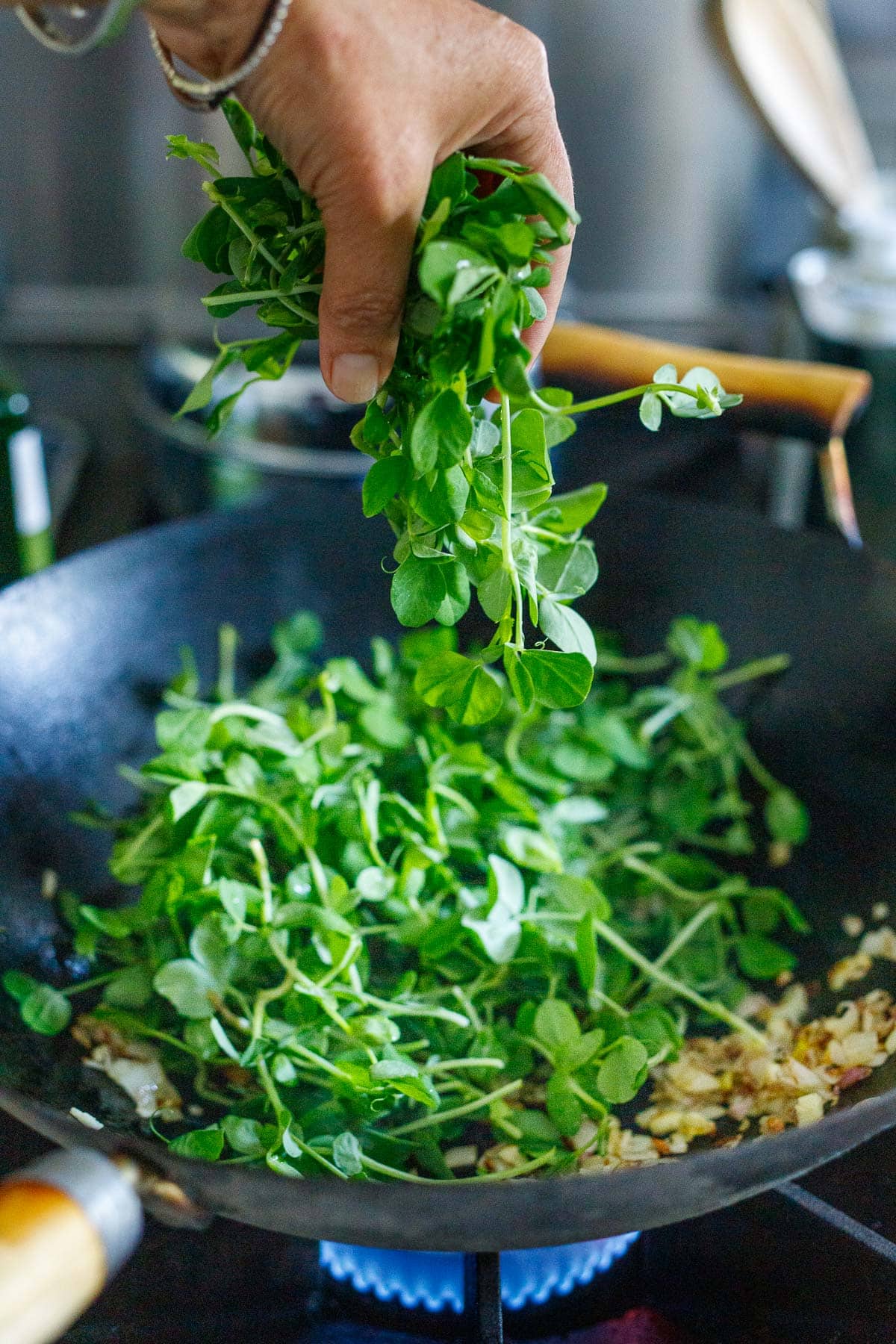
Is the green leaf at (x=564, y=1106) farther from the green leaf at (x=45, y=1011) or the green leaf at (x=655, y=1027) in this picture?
Result: the green leaf at (x=45, y=1011)

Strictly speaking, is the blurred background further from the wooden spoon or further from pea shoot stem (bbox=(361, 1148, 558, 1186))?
pea shoot stem (bbox=(361, 1148, 558, 1186))

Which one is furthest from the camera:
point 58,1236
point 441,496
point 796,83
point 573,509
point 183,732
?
point 796,83

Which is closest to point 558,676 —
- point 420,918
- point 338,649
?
point 420,918

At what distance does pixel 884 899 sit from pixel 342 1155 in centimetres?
38

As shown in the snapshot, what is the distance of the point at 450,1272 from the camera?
0.55 m

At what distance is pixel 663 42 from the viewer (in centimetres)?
144

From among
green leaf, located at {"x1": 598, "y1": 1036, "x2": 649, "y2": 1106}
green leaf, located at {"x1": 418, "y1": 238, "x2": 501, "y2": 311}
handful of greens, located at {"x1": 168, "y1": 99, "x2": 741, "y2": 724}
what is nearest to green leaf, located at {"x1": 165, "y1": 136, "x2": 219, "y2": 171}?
handful of greens, located at {"x1": 168, "y1": 99, "x2": 741, "y2": 724}

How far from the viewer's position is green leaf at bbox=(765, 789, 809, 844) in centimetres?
77

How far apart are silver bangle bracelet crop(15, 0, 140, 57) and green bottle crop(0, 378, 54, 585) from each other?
0.46 meters

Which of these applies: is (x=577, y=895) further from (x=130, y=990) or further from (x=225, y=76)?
(x=225, y=76)

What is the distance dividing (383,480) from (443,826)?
0.28 meters

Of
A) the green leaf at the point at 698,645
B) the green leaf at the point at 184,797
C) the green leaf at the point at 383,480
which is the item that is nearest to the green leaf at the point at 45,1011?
the green leaf at the point at 184,797

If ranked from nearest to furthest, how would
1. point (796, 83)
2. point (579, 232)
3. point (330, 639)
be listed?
1. point (330, 639)
2. point (796, 83)
3. point (579, 232)

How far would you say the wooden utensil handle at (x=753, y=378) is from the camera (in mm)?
868
